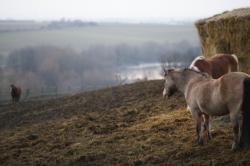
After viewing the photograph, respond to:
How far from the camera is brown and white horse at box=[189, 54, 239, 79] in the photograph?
9.42m

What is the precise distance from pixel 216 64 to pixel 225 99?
392 centimetres

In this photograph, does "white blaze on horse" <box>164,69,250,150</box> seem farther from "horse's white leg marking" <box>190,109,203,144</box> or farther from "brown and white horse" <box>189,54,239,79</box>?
"brown and white horse" <box>189,54,239,79</box>

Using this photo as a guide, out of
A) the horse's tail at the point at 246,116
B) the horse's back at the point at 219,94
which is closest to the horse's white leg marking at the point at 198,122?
the horse's back at the point at 219,94

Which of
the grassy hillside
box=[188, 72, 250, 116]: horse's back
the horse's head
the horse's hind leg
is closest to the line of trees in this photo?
the grassy hillside

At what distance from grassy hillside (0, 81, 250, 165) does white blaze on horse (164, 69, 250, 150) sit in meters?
0.32

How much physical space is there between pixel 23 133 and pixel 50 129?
0.76 m

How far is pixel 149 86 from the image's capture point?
17.5 meters

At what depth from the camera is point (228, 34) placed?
10.7 meters

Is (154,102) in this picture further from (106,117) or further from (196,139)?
(196,139)

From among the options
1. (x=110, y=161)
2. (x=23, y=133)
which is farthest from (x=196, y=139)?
(x=23, y=133)

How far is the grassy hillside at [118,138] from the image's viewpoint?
6727 mm

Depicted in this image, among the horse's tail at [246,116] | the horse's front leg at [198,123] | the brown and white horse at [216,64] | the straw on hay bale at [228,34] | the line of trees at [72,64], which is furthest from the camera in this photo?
the line of trees at [72,64]

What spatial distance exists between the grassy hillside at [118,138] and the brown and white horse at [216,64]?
4.04 ft

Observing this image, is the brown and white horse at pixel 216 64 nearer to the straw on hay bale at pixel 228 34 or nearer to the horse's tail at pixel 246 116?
the straw on hay bale at pixel 228 34
